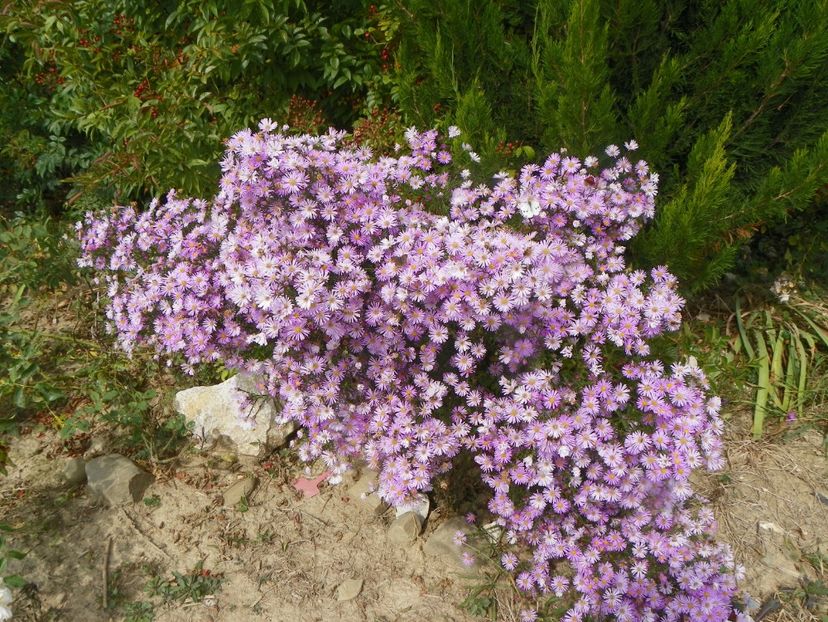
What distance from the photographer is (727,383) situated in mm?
2900

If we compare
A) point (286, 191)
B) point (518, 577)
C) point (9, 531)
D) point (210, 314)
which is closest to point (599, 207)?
point (286, 191)

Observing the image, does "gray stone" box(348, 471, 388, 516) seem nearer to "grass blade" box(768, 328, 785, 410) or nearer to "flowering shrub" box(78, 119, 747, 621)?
"flowering shrub" box(78, 119, 747, 621)

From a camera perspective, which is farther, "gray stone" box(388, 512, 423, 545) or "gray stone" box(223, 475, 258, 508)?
"gray stone" box(223, 475, 258, 508)

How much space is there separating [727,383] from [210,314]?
7.52ft

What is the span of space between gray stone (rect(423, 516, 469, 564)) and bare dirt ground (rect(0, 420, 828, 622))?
0.10 feet

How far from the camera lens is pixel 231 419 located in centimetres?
270

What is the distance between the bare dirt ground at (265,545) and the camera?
2.22 m

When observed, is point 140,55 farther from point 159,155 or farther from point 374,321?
point 374,321

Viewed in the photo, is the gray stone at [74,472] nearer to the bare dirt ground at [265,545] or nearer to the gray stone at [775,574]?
the bare dirt ground at [265,545]

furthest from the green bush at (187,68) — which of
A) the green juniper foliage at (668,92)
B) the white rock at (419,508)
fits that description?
the white rock at (419,508)

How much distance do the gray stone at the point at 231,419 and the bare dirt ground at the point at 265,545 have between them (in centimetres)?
10

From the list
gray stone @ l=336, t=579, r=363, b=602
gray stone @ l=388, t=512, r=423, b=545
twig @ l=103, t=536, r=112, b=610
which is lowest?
twig @ l=103, t=536, r=112, b=610

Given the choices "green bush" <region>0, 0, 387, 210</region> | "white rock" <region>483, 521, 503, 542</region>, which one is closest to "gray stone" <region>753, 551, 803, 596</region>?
"white rock" <region>483, 521, 503, 542</region>

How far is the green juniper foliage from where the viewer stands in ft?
7.70
